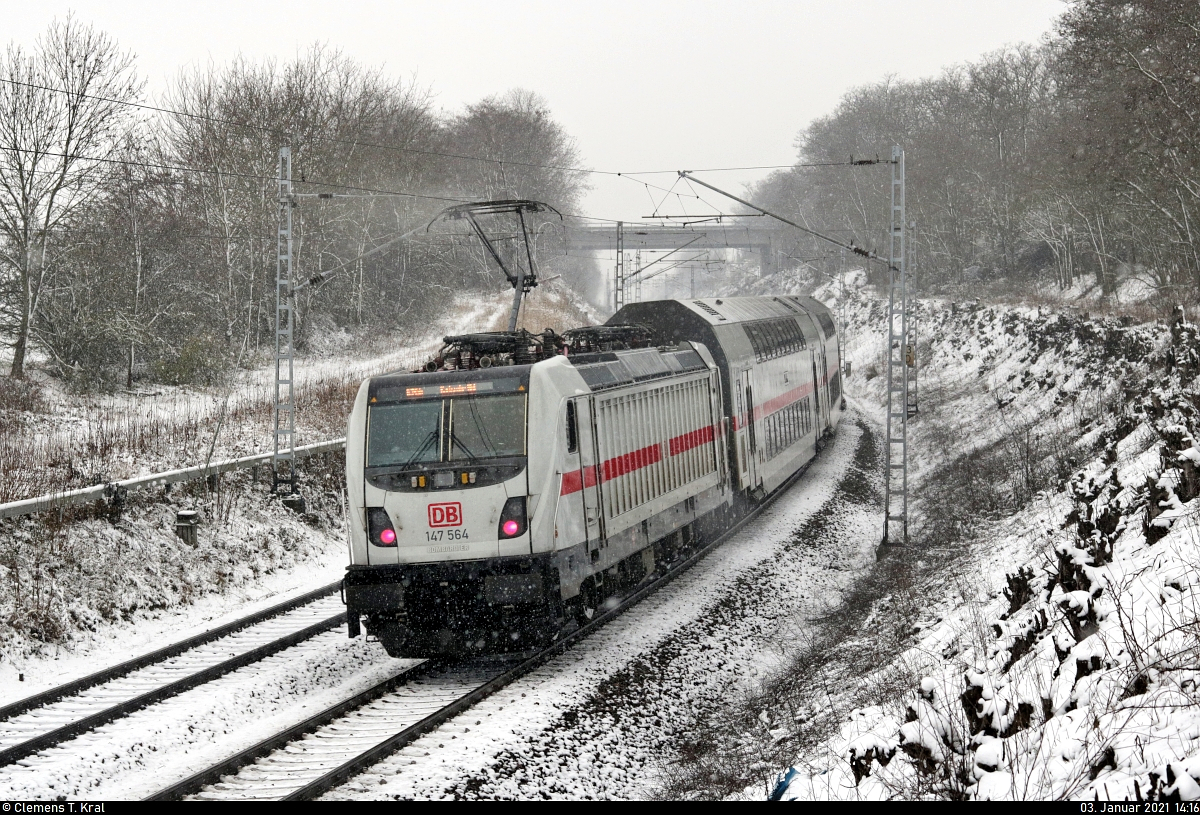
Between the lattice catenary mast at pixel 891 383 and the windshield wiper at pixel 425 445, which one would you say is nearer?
the windshield wiper at pixel 425 445

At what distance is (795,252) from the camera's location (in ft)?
309

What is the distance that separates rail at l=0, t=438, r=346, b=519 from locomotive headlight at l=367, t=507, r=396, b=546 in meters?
5.10

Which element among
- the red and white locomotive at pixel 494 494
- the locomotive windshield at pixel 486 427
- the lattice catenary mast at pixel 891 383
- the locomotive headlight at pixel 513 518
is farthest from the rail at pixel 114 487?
the lattice catenary mast at pixel 891 383

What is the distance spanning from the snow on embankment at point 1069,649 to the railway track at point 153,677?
6150 mm

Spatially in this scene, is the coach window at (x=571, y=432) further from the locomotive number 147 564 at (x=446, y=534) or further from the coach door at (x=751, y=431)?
the coach door at (x=751, y=431)

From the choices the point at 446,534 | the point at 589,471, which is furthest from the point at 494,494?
the point at 589,471

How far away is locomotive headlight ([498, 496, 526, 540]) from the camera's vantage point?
10.7 m

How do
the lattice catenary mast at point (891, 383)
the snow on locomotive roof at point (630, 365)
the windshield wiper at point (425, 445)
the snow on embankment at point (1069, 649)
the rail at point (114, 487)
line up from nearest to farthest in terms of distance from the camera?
1. the snow on embankment at point (1069, 649)
2. the windshield wiper at point (425, 445)
3. the snow on locomotive roof at point (630, 365)
4. the rail at point (114, 487)
5. the lattice catenary mast at point (891, 383)

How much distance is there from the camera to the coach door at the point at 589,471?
1159cm

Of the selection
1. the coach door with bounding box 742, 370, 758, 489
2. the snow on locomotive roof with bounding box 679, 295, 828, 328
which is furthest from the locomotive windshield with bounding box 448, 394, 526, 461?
the coach door with bounding box 742, 370, 758, 489

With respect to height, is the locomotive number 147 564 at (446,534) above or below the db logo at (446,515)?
below

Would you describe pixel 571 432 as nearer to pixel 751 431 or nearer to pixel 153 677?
pixel 153 677

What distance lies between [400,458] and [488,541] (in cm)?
130

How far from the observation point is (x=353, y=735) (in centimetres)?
914
